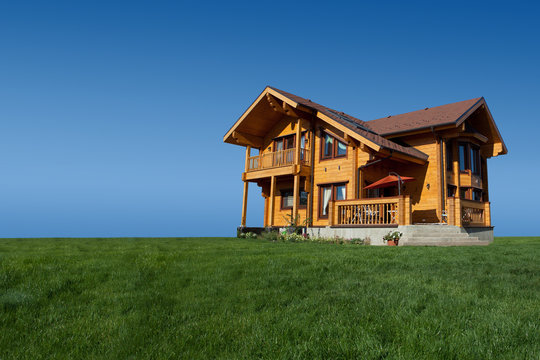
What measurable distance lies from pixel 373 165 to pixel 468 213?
15.1 ft

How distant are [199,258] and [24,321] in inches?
133

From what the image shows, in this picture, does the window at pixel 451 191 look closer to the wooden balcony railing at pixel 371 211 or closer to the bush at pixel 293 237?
the wooden balcony railing at pixel 371 211

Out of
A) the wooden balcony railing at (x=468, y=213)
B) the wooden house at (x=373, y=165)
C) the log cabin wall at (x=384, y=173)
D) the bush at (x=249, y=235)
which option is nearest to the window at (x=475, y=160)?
the wooden house at (x=373, y=165)

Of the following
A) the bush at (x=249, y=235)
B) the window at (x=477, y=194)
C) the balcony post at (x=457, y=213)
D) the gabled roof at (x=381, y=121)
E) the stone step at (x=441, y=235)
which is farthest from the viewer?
the window at (x=477, y=194)

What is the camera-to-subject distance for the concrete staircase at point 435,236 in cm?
1419

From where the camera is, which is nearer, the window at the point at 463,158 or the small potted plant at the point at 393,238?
the small potted plant at the point at 393,238

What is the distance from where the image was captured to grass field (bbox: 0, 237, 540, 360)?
3.79 m

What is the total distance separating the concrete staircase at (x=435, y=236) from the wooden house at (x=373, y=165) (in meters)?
0.28

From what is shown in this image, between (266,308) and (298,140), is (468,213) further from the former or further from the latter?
(266,308)

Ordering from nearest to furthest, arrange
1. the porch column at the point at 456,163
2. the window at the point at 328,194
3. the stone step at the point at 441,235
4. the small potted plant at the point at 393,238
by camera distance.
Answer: the small potted plant at the point at 393,238 → the stone step at the point at 441,235 → the porch column at the point at 456,163 → the window at the point at 328,194

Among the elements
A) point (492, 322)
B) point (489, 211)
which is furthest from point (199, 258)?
point (489, 211)

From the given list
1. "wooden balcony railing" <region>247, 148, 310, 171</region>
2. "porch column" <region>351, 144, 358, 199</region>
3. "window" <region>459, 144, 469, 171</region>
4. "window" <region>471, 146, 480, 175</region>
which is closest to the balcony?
"wooden balcony railing" <region>247, 148, 310, 171</region>

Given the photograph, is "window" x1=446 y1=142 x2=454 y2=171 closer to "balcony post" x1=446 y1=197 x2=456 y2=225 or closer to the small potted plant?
"balcony post" x1=446 y1=197 x2=456 y2=225

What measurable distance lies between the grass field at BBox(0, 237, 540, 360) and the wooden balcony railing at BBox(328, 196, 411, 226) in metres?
7.11
